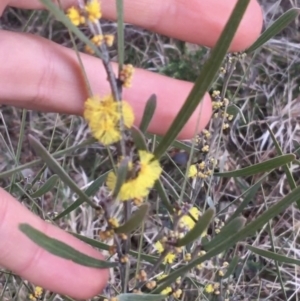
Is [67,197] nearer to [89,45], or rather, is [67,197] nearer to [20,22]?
[20,22]

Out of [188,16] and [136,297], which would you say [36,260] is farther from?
[188,16]

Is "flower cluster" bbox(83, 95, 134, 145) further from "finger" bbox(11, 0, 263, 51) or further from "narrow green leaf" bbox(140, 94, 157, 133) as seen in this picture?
"finger" bbox(11, 0, 263, 51)

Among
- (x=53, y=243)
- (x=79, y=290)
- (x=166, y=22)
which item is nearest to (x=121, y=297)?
(x=53, y=243)

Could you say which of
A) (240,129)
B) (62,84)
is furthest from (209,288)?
(240,129)

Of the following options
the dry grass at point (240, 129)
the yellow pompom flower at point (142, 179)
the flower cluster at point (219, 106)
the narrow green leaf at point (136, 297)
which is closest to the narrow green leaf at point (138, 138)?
the yellow pompom flower at point (142, 179)

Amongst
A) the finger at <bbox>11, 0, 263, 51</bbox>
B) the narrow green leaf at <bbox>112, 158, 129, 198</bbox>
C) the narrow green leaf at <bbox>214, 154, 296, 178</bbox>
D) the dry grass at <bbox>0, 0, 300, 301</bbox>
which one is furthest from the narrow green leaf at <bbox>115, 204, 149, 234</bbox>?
the dry grass at <bbox>0, 0, 300, 301</bbox>

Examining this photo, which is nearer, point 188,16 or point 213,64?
point 213,64
